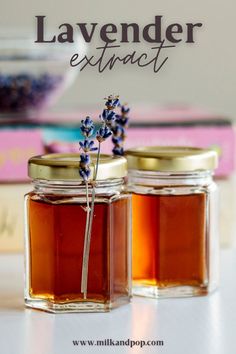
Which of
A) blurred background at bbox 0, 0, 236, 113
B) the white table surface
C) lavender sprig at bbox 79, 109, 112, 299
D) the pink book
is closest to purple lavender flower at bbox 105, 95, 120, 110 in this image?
lavender sprig at bbox 79, 109, 112, 299

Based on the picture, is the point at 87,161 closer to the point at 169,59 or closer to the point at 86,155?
the point at 86,155

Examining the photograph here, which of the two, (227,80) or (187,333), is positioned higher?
(227,80)

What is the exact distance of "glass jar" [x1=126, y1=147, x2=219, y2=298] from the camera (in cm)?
77

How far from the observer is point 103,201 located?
724 mm

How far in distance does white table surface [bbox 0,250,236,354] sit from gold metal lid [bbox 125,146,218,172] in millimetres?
111

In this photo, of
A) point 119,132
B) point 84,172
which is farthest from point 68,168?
point 119,132

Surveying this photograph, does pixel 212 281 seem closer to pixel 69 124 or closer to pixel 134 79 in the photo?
pixel 69 124

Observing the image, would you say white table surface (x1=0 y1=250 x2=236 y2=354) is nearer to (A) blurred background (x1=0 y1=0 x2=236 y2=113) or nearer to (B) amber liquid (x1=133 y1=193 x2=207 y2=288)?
(B) amber liquid (x1=133 y1=193 x2=207 y2=288)

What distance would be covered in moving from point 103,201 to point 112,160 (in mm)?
33

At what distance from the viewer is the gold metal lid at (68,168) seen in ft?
2.33

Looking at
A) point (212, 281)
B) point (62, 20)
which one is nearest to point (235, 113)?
point (62, 20)

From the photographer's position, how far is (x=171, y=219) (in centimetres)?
77

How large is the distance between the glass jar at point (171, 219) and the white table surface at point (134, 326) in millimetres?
19

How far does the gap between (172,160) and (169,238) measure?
65 mm
